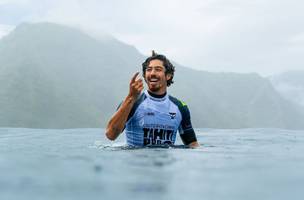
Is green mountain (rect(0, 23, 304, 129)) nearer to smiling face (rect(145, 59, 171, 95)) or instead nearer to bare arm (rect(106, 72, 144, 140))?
smiling face (rect(145, 59, 171, 95))

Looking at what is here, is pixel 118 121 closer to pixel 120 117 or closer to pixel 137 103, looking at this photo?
pixel 120 117

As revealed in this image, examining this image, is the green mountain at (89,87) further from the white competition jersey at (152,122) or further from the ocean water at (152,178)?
the ocean water at (152,178)

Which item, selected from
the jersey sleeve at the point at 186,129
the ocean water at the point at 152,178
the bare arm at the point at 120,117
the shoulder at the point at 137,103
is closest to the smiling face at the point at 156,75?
the shoulder at the point at 137,103

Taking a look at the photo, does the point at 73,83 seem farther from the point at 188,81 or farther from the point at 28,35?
the point at 188,81

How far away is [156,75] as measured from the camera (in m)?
9.40

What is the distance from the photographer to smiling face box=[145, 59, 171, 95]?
30.8 ft

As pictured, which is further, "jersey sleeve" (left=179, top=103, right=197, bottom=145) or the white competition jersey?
"jersey sleeve" (left=179, top=103, right=197, bottom=145)

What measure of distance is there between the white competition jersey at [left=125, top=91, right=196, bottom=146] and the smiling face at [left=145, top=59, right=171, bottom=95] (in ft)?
0.94

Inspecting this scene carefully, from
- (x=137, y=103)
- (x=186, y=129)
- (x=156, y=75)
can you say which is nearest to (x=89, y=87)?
(x=186, y=129)

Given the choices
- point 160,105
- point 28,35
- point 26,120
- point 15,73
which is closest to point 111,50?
point 28,35

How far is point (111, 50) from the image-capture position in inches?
6806

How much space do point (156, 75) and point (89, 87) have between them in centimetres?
13990

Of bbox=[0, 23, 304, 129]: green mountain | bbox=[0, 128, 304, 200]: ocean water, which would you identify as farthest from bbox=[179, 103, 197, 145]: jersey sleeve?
bbox=[0, 23, 304, 129]: green mountain

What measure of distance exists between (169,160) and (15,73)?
131994 mm
